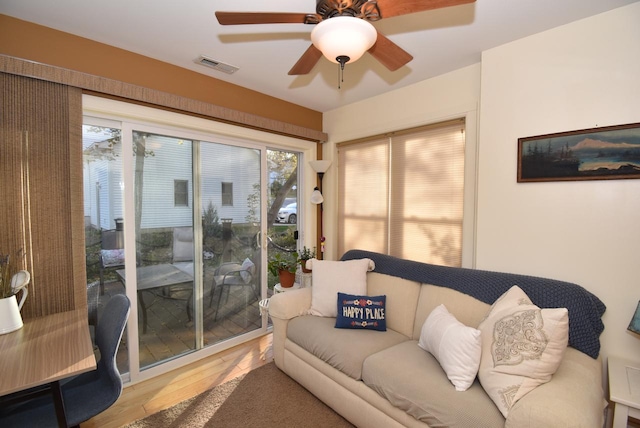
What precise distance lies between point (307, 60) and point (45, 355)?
1982 mm

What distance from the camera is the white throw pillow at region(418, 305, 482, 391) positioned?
1.57m

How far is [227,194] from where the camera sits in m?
3.05

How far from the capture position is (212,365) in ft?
8.98

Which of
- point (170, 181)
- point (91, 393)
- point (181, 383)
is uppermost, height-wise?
point (170, 181)

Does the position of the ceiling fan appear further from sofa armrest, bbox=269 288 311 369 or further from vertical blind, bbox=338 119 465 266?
sofa armrest, bbox=269 288 311 369

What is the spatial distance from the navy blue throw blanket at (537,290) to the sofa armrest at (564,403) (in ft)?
0.83

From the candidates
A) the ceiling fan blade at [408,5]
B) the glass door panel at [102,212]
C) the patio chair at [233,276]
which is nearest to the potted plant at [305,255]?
the patio chair at [233,276]

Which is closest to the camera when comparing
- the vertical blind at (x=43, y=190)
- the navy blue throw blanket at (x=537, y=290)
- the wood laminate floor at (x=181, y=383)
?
the navy blue throw blanket at (x=537, y=290)

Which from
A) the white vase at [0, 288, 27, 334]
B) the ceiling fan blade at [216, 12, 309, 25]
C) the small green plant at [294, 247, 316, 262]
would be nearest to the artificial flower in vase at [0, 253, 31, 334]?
the white vase at [0, 288, 27, 334]

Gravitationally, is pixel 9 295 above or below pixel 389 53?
below

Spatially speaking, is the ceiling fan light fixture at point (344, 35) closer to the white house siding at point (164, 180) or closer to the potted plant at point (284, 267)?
the white house siding at point (164, 180)

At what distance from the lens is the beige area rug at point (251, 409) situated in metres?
2.00

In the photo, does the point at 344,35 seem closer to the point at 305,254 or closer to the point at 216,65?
the point at 216,65

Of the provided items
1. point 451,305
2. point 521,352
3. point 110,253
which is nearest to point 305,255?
point 451,305
